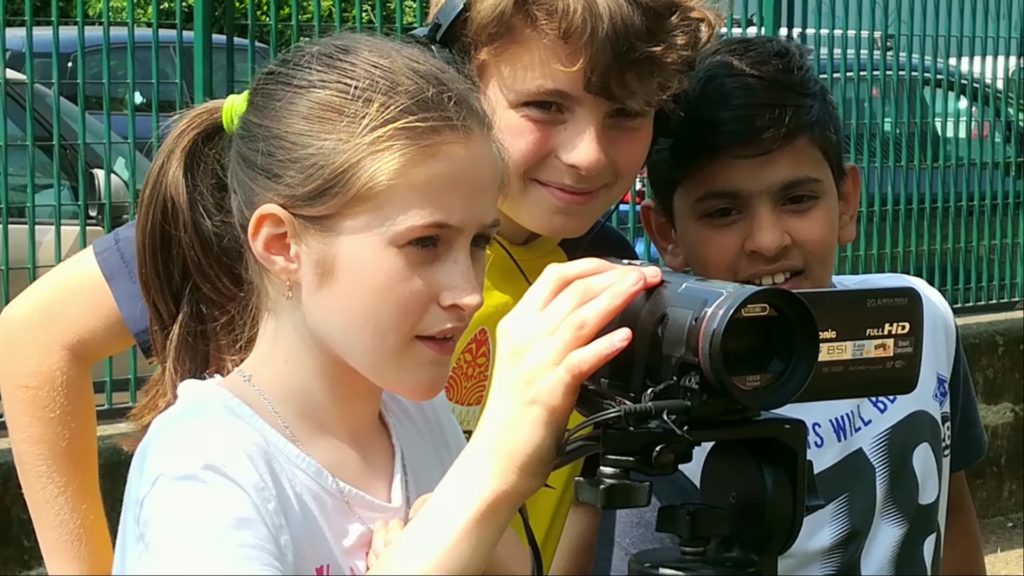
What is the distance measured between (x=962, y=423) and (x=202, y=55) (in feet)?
7.48

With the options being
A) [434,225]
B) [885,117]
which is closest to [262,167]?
[434,225]

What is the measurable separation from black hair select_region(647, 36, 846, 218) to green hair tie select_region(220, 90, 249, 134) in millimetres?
651

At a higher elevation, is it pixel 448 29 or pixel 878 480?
pixel 448 29

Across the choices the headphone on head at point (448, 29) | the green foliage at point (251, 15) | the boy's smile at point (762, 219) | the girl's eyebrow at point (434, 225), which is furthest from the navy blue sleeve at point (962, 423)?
the green foliage at point (251, 15)

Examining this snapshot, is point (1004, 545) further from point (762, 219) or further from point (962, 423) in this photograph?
→ point (762, 219)

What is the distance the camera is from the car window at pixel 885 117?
4.91m

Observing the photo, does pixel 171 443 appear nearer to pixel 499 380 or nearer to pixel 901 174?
pixel 499 380

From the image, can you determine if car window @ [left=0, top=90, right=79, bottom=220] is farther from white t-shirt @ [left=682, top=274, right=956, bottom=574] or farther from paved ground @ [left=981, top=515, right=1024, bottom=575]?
paved ground @ [left=981, top=515, right=1024, bottom=575]

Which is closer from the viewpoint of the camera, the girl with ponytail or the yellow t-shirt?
the girl with ponytail

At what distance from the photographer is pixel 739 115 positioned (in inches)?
76.2

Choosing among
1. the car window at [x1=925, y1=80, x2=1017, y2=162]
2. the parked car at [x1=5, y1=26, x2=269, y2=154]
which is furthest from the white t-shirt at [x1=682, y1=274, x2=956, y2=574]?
the car window at [x1=925, y1=80, x2=1017, y2=162]

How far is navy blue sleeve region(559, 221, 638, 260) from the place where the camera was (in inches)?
81.0

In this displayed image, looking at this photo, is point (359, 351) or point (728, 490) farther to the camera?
point (728, 490)

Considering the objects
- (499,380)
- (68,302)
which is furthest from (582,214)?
(68,302)
